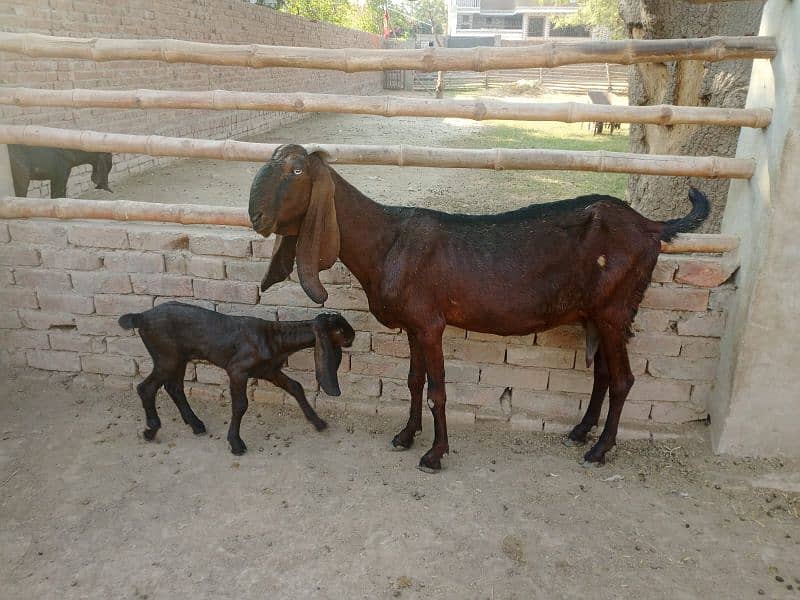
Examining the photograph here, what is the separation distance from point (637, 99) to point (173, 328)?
22.5ft

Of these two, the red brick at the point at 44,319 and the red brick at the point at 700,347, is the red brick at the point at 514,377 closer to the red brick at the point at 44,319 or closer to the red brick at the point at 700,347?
the red brick at the point at 700,347

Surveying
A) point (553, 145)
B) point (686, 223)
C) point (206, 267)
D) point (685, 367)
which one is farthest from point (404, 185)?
point (686, 223)

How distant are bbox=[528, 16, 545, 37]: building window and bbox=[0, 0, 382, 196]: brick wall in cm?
3787

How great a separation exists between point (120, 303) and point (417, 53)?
9.52ft

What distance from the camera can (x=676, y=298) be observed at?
156 inches

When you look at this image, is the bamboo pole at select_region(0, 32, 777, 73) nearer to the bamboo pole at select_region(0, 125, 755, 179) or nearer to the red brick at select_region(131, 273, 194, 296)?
the bamboo pole at select_region(0, 125, 755, 179)

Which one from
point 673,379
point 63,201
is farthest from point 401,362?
point 63,201

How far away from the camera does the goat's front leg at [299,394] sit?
161 inches

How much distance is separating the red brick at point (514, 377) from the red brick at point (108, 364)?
280cm

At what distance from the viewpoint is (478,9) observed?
5444 cm

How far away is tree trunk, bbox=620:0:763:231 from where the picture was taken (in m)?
6.51

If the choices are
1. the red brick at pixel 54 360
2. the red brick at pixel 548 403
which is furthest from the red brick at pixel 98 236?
the red brick at pixel 548 403

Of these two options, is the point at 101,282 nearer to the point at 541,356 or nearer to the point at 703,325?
the point at 541,356

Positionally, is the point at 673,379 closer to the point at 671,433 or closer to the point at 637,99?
the point at 671,433
